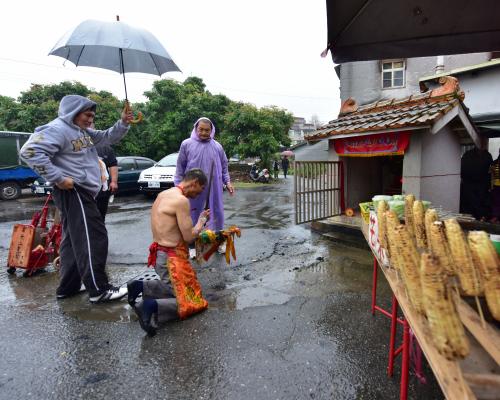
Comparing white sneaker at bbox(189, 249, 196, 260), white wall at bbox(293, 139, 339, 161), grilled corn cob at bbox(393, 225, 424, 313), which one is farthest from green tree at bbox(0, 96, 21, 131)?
grilled corn cob at bbox(393, 225, 424, 313)

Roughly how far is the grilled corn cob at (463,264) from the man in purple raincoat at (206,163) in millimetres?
3593

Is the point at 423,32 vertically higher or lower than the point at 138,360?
higher

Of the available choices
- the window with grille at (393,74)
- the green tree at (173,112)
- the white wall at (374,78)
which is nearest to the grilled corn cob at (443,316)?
the white wall at (374,78)

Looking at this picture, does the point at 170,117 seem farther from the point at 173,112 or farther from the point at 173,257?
the point at 173,257

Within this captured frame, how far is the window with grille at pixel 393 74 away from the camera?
15367mm

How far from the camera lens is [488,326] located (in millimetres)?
1448

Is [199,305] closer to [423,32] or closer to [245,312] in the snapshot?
[245,312]

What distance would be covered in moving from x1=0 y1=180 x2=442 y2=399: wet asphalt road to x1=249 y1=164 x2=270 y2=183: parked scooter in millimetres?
13801

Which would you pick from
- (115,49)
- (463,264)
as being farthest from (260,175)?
(463,264)

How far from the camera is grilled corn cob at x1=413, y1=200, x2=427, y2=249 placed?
211 cm

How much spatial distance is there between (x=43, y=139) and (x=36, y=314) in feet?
5.74

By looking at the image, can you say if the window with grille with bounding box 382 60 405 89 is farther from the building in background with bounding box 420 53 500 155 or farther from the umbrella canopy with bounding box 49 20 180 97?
the umbrella canopy with bounding box 49 20 180 97

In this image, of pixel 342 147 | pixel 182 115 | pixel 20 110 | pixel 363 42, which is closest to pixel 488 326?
pixel 363 42

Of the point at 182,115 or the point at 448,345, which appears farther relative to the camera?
the point at 182,115
